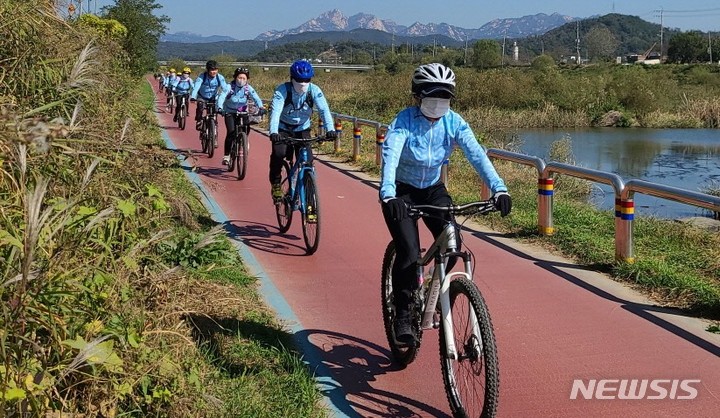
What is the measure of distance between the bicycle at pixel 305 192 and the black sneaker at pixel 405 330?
3.64 metres

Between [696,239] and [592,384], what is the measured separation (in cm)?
467

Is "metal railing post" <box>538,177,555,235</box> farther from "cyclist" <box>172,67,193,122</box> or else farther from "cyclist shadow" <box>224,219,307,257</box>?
"cyclist" <box>172,67,193,122</box>

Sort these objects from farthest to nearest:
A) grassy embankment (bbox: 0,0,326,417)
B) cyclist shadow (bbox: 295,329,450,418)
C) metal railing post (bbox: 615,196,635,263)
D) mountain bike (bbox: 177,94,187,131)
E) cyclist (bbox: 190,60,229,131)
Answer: mountain bike (bbox: 177,94,187,131), cyclist (bbox: 190,60,229,131), metal railing post (bbox: 615,196,635,263), cyclist shadow (bbox: 295,329,450,418), grassy embankment (bbox: 0,0,326,417)

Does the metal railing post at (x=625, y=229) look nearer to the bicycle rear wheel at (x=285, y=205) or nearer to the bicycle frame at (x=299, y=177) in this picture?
the bicycle frame at (x=299, y=177)

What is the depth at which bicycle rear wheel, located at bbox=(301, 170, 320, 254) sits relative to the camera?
8.71 metres

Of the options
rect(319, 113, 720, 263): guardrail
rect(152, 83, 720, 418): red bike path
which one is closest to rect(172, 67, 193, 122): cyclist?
rect(152, 83, 720, 418): red bike path

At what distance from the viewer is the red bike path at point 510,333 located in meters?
4.93

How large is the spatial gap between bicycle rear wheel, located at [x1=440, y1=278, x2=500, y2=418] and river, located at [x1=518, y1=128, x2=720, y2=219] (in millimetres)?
11031

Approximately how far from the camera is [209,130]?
17875mm

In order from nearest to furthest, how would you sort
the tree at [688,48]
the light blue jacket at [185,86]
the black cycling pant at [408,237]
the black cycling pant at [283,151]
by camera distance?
1. the black cycling pant at [408,237]
2. the black cycling pant at [283,151]
3. the light blue jacket at [185,86]
4. the tree at [688,48]

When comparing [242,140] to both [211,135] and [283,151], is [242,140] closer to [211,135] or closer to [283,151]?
[211,135]

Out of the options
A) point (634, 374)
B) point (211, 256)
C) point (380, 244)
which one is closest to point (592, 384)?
point (634, 374)

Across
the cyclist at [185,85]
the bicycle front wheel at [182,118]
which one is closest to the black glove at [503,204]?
the cyclist at [185,85]

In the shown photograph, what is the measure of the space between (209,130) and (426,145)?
13.4 meters
